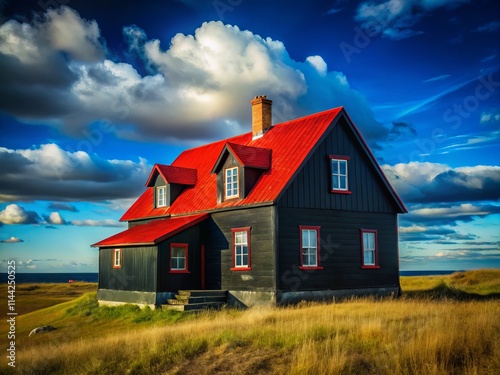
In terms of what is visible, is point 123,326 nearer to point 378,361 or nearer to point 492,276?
point 378,361

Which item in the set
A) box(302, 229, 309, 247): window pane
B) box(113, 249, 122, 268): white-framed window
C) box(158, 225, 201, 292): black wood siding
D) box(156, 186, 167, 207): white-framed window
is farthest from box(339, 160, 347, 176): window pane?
Answer: box(113, 249, 122, 268): white-framed window

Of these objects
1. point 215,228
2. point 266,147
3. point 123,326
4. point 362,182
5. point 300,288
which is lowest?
point 123,326

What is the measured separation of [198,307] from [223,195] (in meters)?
6.25

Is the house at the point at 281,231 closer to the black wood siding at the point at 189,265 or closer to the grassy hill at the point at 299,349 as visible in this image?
the black wood siding at the point at 189,265

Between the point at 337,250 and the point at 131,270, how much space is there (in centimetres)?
1127

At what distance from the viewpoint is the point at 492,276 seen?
42.2m

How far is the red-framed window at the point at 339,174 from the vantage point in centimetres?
2809

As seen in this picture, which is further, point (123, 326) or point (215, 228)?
point (215, 228)

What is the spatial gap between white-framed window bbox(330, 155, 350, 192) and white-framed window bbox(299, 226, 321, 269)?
2508 mm

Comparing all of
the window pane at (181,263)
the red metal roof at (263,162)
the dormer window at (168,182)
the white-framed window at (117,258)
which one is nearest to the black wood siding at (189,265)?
the window pane at (181,263)

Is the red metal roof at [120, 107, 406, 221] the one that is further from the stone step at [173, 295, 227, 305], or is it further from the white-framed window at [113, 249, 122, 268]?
the stone step at [173, 295, 227, 305]

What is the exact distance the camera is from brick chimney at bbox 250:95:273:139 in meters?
32.6

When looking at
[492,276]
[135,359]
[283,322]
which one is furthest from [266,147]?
[492,276]

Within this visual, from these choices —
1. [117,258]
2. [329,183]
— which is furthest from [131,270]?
[329,183]
